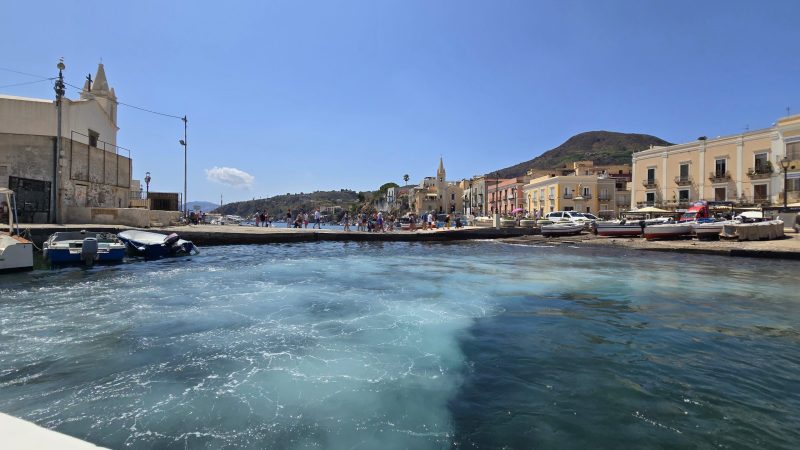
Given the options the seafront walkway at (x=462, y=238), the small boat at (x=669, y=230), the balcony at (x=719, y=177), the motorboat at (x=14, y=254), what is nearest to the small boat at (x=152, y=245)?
the seafront walkway at (x=462, y=238)

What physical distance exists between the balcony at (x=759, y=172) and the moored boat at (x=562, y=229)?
19630 millimetres

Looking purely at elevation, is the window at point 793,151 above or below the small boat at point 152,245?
above

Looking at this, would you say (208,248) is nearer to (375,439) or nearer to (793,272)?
(375,439)

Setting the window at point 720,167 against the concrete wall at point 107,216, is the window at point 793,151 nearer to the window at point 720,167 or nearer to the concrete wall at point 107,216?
the window at point 720,167

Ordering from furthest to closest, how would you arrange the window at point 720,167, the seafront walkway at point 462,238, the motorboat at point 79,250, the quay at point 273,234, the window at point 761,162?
the window at point 720,167 < the window at point 761,162 < the quay at point 273,234 < the seafront walkway at point 462,238 < the motorboat at point 79,250

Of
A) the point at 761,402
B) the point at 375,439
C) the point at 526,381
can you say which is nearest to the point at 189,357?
the point at 375,439

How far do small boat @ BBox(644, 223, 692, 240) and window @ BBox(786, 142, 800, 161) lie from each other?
18026mm

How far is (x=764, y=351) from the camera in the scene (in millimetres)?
6453

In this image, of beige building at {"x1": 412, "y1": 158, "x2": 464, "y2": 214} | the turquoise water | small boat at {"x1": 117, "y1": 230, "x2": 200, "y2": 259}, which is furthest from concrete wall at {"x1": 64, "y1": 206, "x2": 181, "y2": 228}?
beige building at {"x1": 412, "y1": 158, "x2": 464, "y2": 214}

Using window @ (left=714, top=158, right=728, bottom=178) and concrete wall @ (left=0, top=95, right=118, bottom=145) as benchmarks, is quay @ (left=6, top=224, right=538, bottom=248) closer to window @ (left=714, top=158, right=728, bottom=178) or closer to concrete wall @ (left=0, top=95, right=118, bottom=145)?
concrete wall @ (left=0, top=95, right=118, bottom=145)

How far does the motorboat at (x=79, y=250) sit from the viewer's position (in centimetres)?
1530

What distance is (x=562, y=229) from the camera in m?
33.0

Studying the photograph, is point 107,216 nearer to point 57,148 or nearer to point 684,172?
point 57,148

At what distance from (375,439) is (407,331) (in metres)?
3.78
